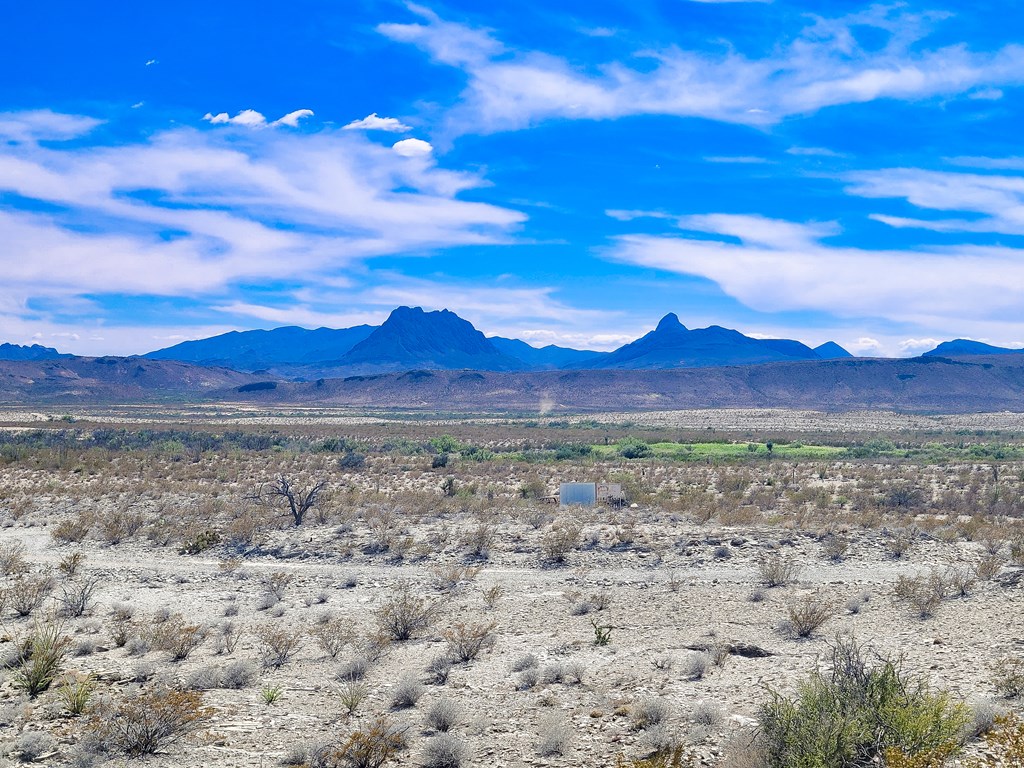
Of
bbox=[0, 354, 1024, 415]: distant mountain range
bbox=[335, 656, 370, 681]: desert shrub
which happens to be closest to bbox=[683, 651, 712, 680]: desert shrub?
bbox=[335, 656, 370, 681]: desert shrub

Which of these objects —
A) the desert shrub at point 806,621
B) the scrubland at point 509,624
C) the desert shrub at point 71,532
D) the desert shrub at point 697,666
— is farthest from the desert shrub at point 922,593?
the desert shrub at point 71,532

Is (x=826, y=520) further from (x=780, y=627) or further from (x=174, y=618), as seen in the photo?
(x=174, y=618)

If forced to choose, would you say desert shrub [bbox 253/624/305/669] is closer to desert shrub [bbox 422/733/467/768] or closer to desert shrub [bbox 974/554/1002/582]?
desert shrub [bbox 422/733/467/768]

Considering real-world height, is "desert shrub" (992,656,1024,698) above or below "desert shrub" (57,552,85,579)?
above

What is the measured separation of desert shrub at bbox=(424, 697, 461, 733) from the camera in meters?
7.23

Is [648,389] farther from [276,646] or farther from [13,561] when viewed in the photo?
[276,646]

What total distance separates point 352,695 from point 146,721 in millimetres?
2027

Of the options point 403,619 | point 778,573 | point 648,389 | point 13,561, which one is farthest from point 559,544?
point 648,389

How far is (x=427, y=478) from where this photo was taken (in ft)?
99.0

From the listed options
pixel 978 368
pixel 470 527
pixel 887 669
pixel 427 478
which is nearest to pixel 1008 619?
pixel 887 669

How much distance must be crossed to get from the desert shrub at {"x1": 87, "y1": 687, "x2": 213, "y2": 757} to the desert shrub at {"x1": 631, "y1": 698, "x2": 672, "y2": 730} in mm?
4407

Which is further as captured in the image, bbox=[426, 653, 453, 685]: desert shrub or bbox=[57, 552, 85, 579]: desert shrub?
bbox=[57, 552, 85, 579]: desert shrub

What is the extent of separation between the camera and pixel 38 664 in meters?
8.16

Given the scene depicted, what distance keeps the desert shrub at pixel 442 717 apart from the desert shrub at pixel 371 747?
0.35 metres
